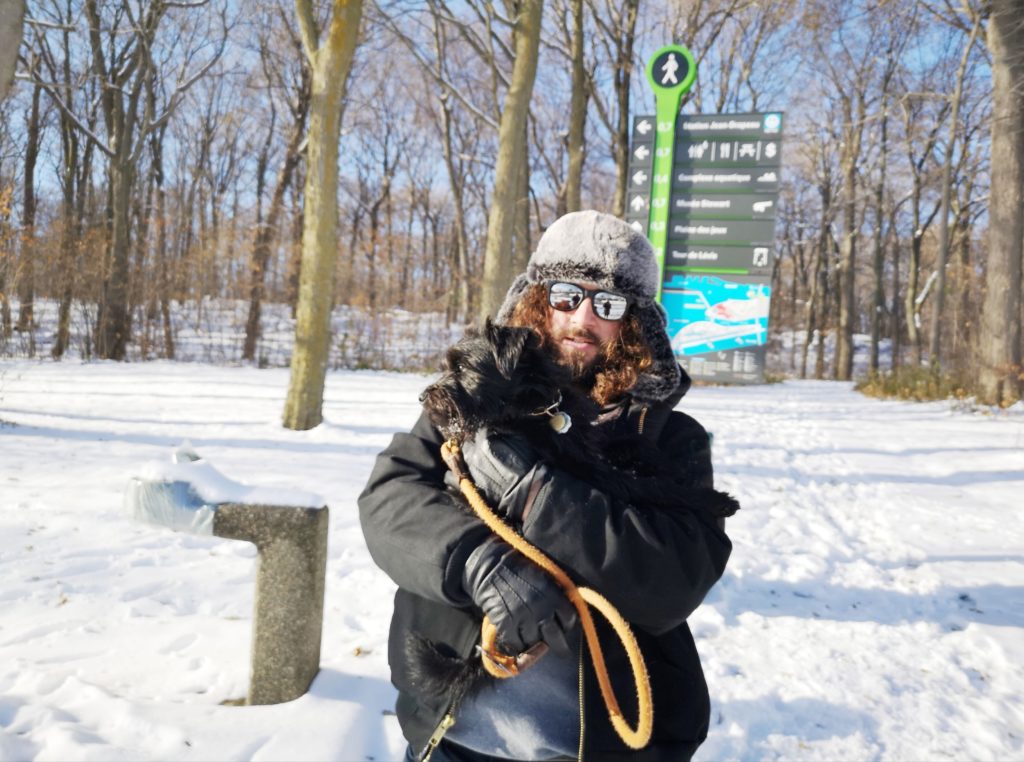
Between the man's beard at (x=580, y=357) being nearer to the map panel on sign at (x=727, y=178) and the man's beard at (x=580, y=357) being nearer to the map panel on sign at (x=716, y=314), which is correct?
the map panel on sign at (x=716, y=314)

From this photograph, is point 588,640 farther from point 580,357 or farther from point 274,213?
point 274,213

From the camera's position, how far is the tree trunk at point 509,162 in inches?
317

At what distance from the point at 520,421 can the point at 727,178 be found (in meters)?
5.11

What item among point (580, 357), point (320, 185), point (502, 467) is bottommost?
point (502, 467)

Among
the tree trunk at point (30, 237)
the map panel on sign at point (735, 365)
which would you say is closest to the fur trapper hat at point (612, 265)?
the map panel on sign at point (735, 365)

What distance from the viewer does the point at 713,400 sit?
1467 cm

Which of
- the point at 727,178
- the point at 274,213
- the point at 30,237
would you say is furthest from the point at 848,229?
the point at 30,237

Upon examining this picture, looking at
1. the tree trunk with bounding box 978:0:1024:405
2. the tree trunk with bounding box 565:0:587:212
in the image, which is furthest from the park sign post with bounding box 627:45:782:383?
the tree trunk with bounding box 978:0:1024:405

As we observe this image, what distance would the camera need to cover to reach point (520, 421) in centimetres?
128

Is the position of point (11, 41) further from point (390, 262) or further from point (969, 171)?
point (969, 171)

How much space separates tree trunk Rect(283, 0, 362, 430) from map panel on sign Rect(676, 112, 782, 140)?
360 centimetres

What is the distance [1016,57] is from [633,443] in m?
14.0

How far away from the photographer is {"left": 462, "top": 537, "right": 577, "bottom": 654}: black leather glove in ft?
3.78

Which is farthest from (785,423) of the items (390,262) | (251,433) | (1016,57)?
(390,262)
